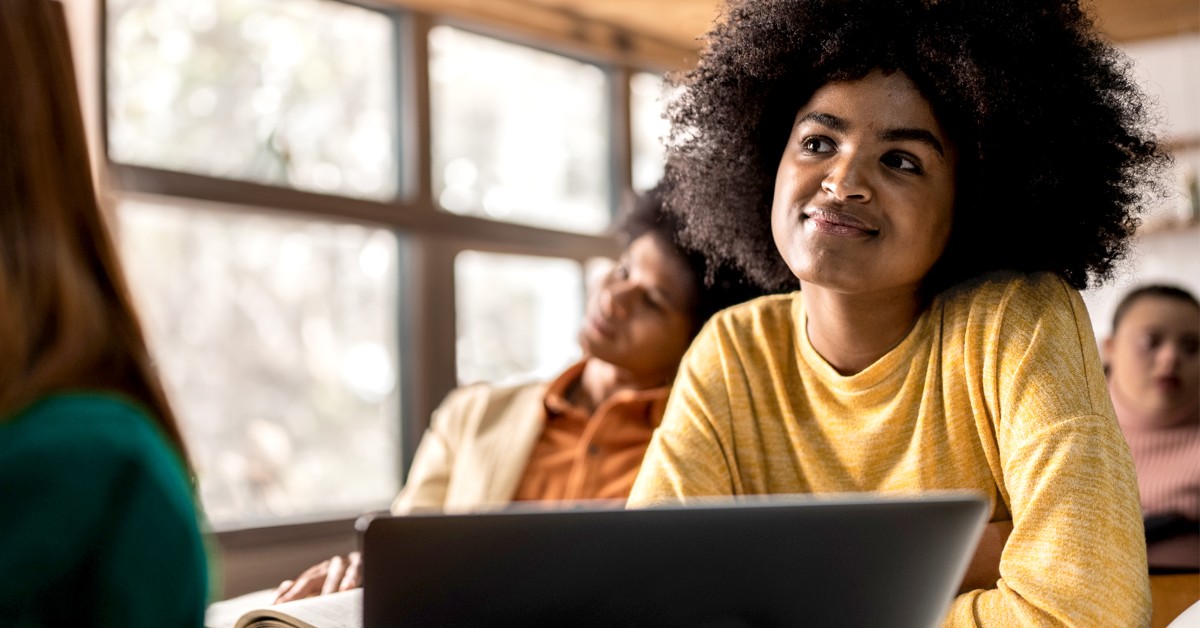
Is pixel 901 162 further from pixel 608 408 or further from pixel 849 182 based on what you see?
pixel 608 408

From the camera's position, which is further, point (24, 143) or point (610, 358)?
point (610, 358)

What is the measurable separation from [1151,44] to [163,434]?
4820 mm

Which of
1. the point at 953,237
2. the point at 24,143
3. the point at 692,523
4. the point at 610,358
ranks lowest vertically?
the point at 610,358

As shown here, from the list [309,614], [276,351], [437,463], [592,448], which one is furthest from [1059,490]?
[276,351]

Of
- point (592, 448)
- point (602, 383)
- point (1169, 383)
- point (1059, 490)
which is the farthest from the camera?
point (1169, 383)

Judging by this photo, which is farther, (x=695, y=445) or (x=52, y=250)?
(x=695, y=445)

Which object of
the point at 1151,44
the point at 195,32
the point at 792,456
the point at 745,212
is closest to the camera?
the point at 792,456

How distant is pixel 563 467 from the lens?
2.29 meters

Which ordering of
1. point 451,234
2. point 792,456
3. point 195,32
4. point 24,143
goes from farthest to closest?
point 451,234
point 195,32
point 792,456
point 24,143

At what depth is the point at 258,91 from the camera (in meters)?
3.68

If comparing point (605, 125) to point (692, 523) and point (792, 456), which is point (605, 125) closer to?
point (792, 456)

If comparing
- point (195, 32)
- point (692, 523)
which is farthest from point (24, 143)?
point (195, 32)

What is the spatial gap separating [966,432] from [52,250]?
969 millimetres

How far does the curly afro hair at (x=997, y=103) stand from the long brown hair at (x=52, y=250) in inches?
35.2
